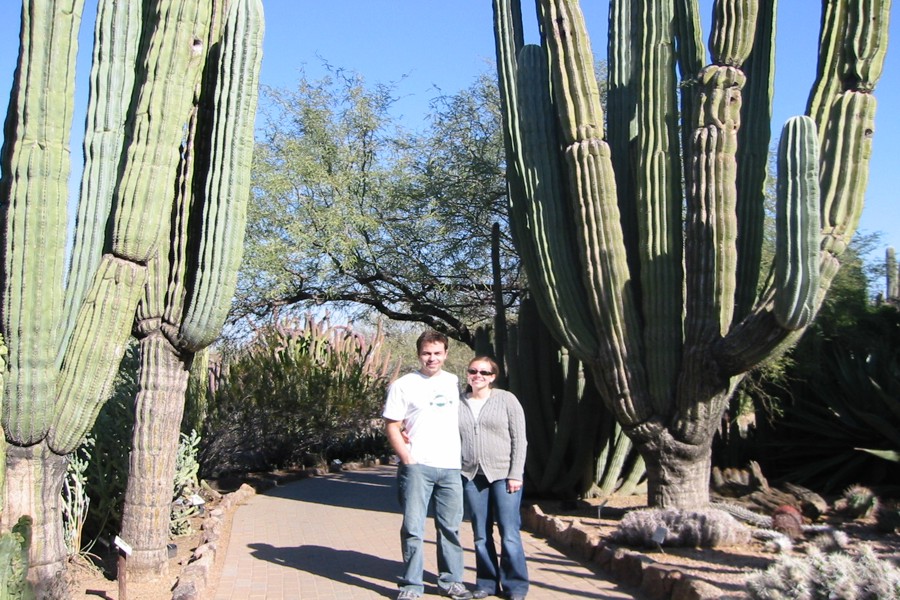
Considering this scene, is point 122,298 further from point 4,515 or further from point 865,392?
point 865,392

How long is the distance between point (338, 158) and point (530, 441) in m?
7.98

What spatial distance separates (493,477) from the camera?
5.45m

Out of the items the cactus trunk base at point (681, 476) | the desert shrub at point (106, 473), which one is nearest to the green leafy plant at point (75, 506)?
the desert shrub at point (106, 473)

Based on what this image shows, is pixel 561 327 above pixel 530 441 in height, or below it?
above

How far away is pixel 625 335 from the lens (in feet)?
24.6

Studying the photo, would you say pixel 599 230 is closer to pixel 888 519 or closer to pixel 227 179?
pixel 227 179

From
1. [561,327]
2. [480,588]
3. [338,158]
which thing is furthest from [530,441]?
[338,158]

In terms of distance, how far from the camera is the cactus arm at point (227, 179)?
19.5 feet

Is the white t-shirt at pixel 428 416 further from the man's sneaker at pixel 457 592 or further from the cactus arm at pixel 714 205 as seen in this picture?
the cactus arm at pixel 714 205

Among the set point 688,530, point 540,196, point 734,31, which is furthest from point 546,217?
point 688,530

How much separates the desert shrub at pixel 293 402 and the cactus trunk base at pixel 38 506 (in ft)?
20.3

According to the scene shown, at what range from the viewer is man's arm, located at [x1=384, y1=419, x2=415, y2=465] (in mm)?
5379

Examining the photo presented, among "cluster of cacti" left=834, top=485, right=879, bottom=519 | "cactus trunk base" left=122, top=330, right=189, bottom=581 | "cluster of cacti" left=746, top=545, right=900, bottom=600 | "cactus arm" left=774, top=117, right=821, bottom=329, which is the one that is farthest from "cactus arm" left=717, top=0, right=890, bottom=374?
"cactus trunk base" left=122, top=330, right=189, bottom=581

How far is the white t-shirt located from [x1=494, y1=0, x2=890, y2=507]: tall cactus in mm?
2425
